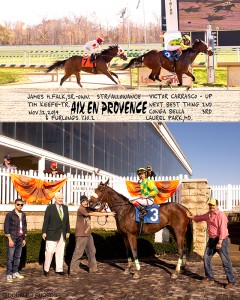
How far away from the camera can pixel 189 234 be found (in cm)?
1324

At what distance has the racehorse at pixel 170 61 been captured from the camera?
74.2 ft

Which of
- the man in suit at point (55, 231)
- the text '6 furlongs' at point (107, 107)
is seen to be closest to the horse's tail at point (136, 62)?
the text '6 furlongs' at point (107, 107)

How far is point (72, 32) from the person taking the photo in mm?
31109

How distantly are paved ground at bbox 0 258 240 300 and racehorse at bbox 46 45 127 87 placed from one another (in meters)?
12.3

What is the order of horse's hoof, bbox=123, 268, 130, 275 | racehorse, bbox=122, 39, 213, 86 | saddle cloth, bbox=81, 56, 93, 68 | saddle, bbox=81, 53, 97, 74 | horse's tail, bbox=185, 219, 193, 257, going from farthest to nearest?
1. saddle cloth, bbox=81, 56, 93, 68
2. saddle, bbox=81, 53, 97, 74
3. racehorse, bbox=122, 39, 213, 86
4. horse's tail, bbox=185, 219, 193, 257
5. horse's hoof, bbox=123, 268, 130, 275

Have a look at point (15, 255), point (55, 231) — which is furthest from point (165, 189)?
point (15, 255)

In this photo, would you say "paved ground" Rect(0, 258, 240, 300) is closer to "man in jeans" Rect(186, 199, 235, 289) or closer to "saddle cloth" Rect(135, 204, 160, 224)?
"man in jeans" Rect(186, 199, 235, 289)

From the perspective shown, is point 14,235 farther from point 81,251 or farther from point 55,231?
point 81,251

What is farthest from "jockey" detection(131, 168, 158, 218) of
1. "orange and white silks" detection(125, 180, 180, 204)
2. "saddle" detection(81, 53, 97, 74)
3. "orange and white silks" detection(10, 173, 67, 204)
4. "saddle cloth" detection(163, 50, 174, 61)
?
"saddle" detection(81, 53, 97, 74)

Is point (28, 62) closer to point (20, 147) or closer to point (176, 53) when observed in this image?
point (20, 147)

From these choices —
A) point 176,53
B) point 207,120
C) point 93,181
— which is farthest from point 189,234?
point 207,120

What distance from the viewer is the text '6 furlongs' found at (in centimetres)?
2566

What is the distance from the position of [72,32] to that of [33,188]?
1612 cm

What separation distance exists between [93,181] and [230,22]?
66.7 ft
